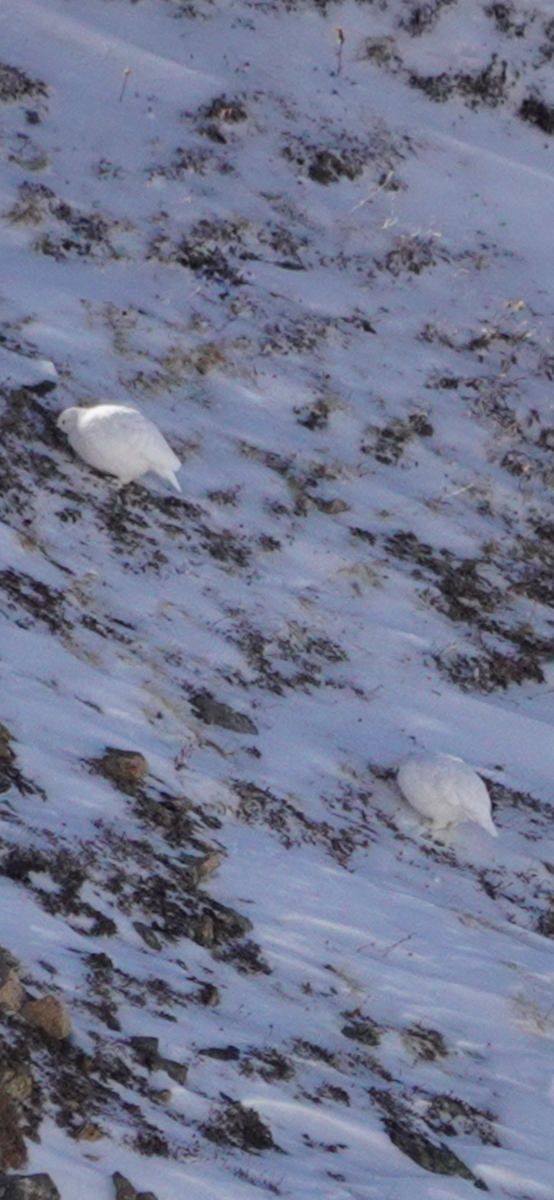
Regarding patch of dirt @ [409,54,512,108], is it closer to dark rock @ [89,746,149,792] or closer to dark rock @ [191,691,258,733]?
Result: dark rock @ [191,691,258,733]

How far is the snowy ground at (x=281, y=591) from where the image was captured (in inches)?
248

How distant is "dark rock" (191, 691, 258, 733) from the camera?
9016 millimetres

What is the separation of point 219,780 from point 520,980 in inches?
67.2

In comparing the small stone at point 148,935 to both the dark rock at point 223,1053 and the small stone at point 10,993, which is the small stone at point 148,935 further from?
the small stone at point 10,993

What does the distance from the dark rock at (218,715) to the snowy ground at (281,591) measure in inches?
0.8

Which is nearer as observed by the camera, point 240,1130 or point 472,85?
point 240,1130

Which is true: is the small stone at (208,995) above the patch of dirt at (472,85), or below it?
below

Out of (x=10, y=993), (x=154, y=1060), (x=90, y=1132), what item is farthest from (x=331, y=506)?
(x=90, y=1132)

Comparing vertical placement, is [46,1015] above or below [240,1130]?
above

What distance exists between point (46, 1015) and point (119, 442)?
551 cm

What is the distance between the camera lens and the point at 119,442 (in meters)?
10.5

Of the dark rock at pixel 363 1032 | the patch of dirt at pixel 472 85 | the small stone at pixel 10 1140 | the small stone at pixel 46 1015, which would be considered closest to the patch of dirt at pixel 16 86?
the patch of dirt at pixel 472 85

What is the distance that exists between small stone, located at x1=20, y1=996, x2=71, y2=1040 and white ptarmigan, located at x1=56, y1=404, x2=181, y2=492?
546 centimetres

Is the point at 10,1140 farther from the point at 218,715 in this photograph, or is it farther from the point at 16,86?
the point at 16,86
